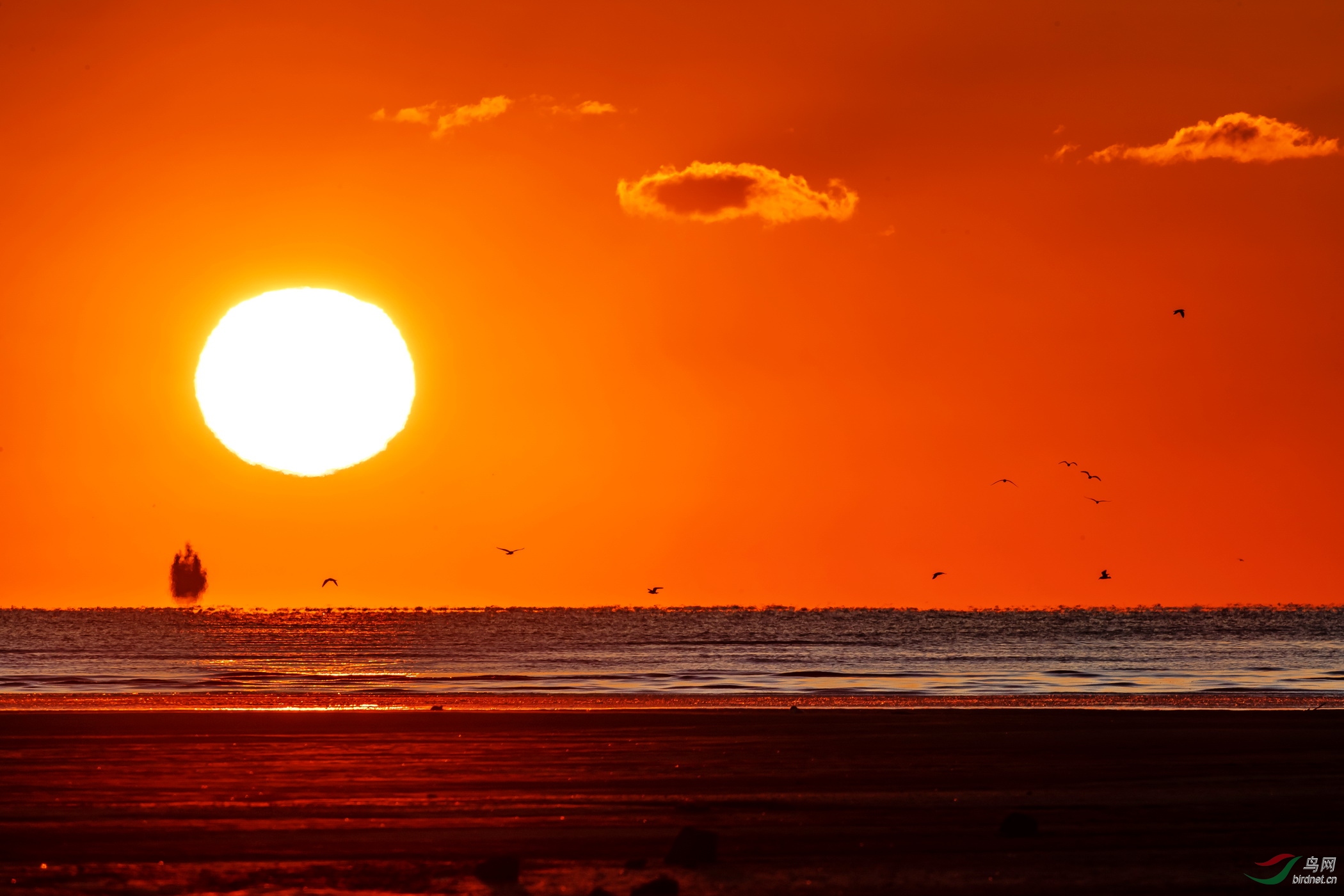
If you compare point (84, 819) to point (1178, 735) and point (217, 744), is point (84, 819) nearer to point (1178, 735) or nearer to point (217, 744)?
point (217, 744)

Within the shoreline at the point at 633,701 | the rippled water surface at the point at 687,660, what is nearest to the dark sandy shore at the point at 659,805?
the shoreline at the point at 633,701

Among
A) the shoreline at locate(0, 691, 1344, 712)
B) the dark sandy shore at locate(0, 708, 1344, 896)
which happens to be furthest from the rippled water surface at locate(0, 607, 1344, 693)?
the dark sandy shore at locate(0, 708, 1344, 896)

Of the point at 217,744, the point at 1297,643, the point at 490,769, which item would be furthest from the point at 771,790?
the point at 1297,643

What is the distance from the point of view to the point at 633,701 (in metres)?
44.1

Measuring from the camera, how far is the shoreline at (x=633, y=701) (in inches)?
1563

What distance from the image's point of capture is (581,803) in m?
19.5

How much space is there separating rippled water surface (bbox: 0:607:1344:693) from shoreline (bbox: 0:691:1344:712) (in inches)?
131

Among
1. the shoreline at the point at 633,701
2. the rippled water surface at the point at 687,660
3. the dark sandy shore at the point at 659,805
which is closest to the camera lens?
the dark sandy shore at the point at 659,805

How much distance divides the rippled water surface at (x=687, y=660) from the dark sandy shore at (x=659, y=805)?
22.6m

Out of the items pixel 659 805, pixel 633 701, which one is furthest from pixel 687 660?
pixel 659 805

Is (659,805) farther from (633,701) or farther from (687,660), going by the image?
(687,660)

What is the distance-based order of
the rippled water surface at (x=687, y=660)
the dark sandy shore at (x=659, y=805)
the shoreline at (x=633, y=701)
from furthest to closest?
the rippled water surface at (x=687, y=660), the shoreline at (x=633, y=701), the dark sandy shore at (x=659, y=805)

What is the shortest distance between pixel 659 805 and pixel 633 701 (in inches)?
980

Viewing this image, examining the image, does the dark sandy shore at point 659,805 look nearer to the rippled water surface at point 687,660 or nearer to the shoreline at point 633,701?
the shoreline at point 633,701
